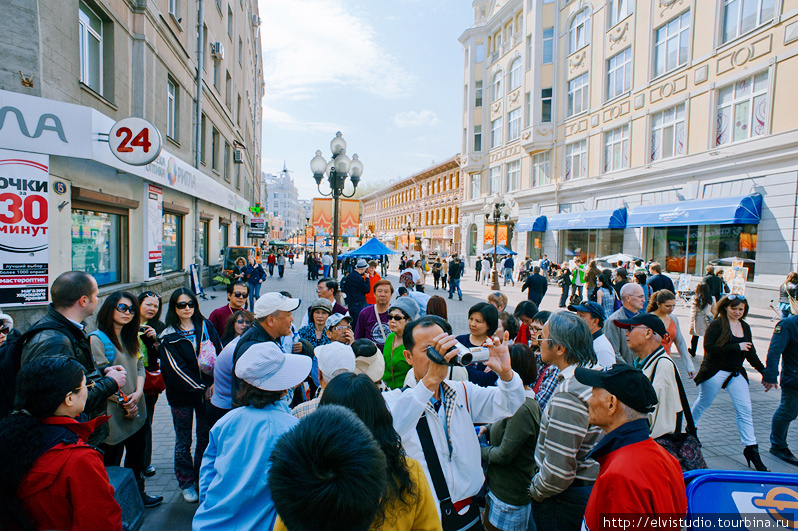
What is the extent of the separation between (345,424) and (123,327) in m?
3.29

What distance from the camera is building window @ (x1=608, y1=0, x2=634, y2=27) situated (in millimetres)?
21203

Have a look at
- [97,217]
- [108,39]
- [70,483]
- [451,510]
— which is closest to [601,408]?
[451,510]

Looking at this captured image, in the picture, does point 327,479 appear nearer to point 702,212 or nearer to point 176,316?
point 176,316

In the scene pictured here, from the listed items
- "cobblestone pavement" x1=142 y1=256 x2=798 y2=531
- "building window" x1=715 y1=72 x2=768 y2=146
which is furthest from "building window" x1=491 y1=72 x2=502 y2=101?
"cobblestone pavement" x1=142 y1=256 x2=798 y2=531

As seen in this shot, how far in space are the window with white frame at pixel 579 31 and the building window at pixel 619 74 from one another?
2.95m

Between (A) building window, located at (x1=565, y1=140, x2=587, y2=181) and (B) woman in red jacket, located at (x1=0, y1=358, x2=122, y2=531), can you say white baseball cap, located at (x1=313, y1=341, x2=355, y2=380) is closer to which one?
(B) woman in red jacket, located at (x1=0, y1=358, x2=122, y2=531)

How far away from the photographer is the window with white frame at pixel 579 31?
24531mm

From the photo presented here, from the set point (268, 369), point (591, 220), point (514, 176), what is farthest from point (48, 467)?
point (514, 176)

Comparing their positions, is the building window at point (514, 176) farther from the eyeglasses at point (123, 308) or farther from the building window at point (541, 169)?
the eyeglasses at point (123, 308)

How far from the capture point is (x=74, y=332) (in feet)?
9.58

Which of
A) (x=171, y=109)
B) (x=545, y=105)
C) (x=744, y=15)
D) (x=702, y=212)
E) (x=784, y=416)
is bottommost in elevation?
(x=784, y=416)

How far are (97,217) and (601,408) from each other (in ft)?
36.0

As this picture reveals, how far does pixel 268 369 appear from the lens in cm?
216

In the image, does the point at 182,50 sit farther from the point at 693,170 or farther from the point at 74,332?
the point at 693,170
